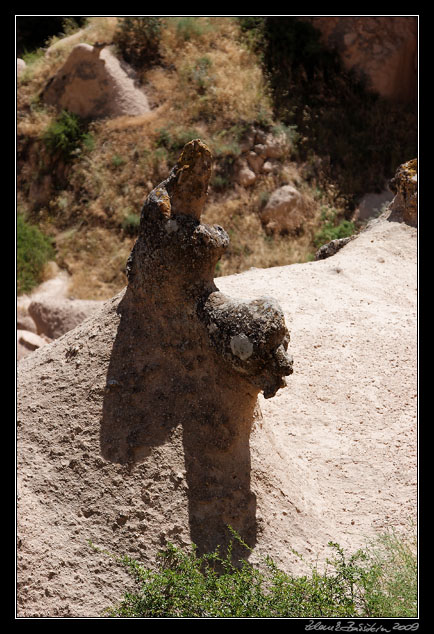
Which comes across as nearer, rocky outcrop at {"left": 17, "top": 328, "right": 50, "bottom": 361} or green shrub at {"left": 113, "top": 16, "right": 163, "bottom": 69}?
rocky outcrop at {"left": 17, "top": 328, "right": 50, "bottom": 361}

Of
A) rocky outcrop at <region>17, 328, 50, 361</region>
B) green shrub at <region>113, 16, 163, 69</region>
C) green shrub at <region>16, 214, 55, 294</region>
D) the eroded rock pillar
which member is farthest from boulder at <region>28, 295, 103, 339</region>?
green shrub at <region>113, 16, 163, 69</region>

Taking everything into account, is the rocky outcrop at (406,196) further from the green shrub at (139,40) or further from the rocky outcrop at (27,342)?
the green shrub at (139,40)

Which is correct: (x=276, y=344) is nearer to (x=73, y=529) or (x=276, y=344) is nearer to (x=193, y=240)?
(x=193, y=240)

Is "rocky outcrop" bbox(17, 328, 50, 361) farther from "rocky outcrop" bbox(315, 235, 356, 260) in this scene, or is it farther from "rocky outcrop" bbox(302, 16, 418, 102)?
"rocky outcrop" bbox(302, 16, 418, 102)

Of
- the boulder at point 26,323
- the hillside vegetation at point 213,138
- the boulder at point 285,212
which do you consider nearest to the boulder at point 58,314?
the boulder at point 26,323

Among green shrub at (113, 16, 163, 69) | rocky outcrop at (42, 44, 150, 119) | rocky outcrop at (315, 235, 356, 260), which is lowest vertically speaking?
rocky outcrop at (315, 235, 356, 260)

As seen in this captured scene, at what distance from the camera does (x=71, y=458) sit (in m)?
4.11

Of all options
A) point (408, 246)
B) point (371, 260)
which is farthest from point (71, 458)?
point (408, 246)

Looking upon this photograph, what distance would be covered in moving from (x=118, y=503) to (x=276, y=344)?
1.36 meters

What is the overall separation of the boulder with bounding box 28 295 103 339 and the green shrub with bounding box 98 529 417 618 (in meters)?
6.82

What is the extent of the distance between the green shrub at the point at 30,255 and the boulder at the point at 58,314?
189cm

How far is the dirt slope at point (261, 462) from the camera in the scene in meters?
3.82

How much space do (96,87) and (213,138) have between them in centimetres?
281

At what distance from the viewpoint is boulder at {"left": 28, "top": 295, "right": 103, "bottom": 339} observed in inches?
408
